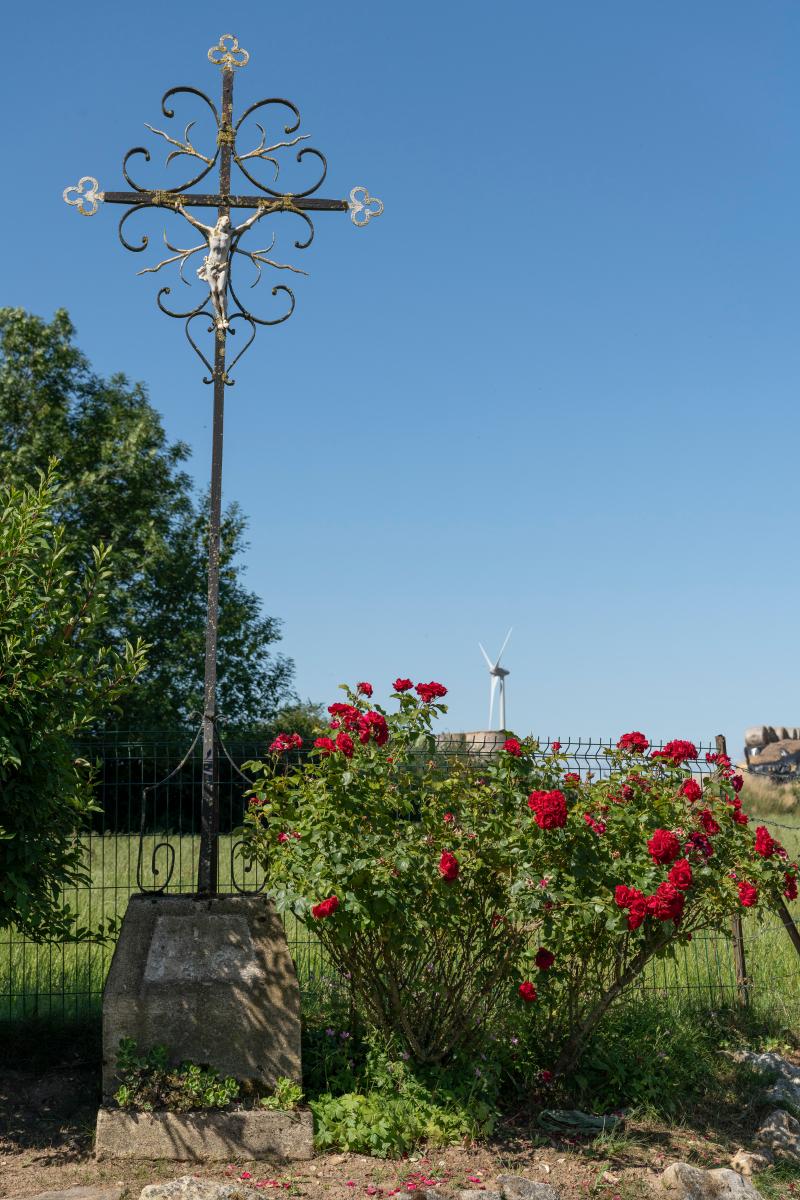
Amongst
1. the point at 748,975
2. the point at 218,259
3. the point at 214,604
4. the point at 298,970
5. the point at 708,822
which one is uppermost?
the point at 218,259

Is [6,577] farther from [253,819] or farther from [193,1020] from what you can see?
[193,1020]

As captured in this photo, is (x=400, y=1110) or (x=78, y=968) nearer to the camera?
(x=400, y=1110)

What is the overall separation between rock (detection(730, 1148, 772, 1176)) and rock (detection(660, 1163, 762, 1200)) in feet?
1.07

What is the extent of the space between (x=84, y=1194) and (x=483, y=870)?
256 centimetres

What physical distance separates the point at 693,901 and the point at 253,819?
265 cm

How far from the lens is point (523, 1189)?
5305mm

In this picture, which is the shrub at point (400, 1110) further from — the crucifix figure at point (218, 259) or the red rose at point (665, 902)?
the crucifix figure at point (218, 259)

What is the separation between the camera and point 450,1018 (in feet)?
20.6

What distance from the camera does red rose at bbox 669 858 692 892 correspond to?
569 centimetres

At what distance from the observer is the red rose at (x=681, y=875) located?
569 cm

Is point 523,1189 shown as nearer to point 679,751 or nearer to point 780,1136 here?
point 780,1136

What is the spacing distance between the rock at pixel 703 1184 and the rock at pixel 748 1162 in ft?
1.07

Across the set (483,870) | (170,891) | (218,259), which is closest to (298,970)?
(170,891)

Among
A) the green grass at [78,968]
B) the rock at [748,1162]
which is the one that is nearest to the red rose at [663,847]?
the rock at [748,1162]
